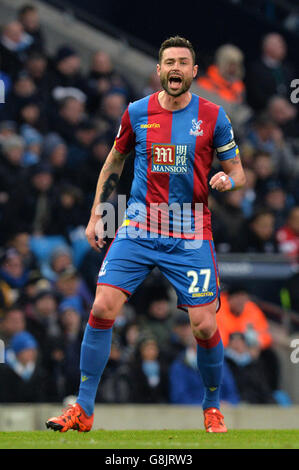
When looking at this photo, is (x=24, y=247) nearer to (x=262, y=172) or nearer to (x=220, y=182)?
(x=262, y=172)

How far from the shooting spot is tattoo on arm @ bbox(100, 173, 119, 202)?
752 cm

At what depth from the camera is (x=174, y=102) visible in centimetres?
730

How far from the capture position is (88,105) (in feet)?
49.2

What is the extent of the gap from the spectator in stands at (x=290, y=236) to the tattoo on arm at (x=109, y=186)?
6.48 meters

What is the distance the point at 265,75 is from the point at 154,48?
6.87ft

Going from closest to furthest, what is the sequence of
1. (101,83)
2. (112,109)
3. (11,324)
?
1. (11,324)
2. (112,109)
3. (101,83)

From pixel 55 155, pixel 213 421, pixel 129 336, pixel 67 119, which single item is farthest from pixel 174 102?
pixel 67 119

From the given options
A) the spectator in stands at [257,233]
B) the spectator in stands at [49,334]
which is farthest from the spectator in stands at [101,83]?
the spectator in stands at [49,334]

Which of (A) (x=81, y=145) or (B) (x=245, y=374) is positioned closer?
(B) (x=245, y=374)

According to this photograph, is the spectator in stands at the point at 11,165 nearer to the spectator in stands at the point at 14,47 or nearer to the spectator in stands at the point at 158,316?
the spectator in stands at the point at 14,47

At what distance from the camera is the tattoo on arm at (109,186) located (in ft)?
24.7

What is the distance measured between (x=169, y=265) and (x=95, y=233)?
559 millimetres

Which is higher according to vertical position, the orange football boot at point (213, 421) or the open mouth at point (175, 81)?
the open mouth at point (175, 81)

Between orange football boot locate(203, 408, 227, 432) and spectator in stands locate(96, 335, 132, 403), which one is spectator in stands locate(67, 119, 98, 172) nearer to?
spectator in stands locate(96, 335, 132, 403)
